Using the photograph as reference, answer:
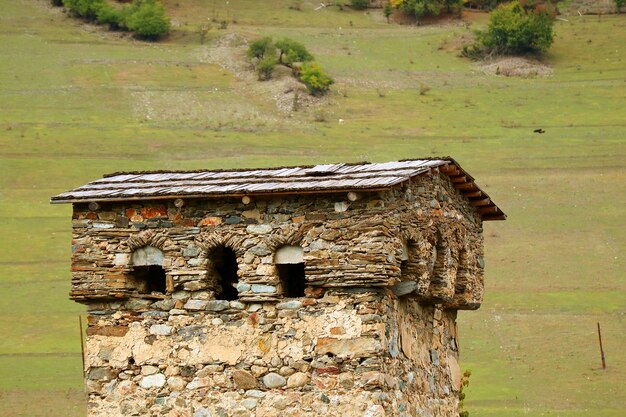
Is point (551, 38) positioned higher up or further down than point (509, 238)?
higher up

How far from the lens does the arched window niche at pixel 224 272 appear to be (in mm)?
15500

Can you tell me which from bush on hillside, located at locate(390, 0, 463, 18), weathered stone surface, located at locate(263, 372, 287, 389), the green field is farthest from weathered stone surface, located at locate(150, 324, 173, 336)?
bush on hillside, located at locate(390, 0, 463, 18)

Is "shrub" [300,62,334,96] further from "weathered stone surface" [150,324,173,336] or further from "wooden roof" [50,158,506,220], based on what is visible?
"weathered stone surface" [150,324,173,336]

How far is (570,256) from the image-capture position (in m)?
57.1

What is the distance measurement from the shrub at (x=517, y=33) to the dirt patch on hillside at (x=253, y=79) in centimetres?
1706

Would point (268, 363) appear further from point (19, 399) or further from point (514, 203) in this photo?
point (514, 203)

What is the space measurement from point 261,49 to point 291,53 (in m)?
2.17

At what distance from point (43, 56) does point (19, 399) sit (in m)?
58.9

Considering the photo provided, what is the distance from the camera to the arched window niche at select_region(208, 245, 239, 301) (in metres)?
15.5

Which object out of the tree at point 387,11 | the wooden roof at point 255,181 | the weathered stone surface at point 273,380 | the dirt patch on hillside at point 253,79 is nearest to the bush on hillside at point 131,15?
the dirt patch on hillside at point 253,79

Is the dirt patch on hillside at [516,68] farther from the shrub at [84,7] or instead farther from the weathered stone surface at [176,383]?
the weathered stone surface at [176,383]

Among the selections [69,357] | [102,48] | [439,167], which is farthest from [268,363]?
[102,48]

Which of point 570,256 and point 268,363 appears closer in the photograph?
point 268,363

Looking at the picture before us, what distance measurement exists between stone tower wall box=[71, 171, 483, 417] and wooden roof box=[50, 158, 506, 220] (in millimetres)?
172
